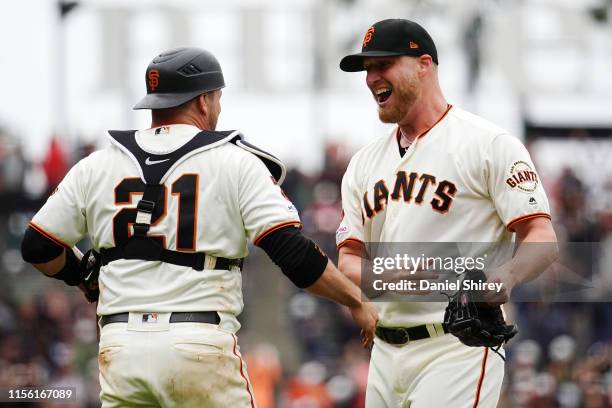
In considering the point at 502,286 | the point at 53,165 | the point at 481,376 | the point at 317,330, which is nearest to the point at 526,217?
the point at 502,286

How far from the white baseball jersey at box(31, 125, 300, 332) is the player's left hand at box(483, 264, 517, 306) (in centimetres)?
101

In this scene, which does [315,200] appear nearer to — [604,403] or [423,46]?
[604,403]

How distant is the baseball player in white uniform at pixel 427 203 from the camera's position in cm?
642

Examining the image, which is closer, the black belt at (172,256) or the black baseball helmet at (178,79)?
the black belt at (172,256)

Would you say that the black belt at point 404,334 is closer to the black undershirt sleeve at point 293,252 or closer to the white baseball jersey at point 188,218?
the black undershirt sleeve at point 293,252

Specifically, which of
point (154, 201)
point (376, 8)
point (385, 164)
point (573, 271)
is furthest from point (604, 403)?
point (376, 8)

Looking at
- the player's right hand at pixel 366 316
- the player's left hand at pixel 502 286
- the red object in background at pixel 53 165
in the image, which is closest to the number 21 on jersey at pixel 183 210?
the player's right hand at pixel 366 316

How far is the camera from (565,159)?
18.4 metres

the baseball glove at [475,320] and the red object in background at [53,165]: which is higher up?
the baseball glove at [475,320]

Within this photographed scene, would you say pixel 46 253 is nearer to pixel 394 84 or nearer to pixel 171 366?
pixel 171 366

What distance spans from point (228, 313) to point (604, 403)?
9.26 m

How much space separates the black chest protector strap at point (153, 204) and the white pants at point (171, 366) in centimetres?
29

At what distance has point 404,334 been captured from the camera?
6.70 metres

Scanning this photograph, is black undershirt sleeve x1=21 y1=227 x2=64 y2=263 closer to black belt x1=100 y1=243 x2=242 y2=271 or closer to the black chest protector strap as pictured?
the black chest protector strap
